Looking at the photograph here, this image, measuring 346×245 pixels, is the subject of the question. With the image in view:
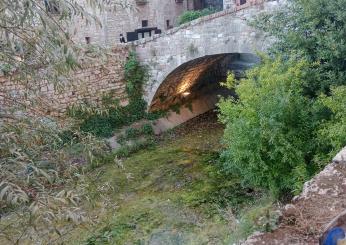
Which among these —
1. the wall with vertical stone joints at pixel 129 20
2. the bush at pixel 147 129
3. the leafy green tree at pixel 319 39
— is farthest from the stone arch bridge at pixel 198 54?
the wall with vertical stone joints at pixel 129 20

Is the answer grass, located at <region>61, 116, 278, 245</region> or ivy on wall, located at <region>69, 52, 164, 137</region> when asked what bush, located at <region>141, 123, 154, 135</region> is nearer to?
ivy on wall, located at <region>69, 52, 164, 137</region>

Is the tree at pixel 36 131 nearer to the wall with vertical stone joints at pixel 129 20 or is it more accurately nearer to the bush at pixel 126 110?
the bush at pixel 126 110

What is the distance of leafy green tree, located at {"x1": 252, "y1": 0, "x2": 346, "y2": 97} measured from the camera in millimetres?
7164

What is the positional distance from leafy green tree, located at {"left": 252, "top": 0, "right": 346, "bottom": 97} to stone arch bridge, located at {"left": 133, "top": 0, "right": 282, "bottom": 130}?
1611 mm

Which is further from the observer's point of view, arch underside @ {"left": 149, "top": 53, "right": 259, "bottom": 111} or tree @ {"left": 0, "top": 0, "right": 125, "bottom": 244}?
arch underside @ {"left": 149, "top": 53, "right": 259, "bottom": 111}

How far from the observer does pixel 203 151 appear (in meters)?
11.4

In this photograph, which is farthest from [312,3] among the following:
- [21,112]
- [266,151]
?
[21,112]

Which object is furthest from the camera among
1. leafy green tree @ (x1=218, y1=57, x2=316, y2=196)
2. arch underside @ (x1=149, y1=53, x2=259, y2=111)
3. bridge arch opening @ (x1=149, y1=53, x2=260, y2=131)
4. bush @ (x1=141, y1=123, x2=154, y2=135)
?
bridge arch opening @ (x1=149, y1=53, x2=260, y2=131)

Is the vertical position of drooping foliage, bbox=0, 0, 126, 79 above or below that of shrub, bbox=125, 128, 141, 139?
above

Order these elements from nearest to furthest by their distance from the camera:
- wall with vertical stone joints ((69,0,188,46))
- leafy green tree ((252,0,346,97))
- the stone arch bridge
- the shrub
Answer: leafy green tree ((252,0,346,97)), the stone arch bridge, the shrub, wall with vertical stone joints ((69,0,188,46))

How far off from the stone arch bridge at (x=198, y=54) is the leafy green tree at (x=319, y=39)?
5.29 ft

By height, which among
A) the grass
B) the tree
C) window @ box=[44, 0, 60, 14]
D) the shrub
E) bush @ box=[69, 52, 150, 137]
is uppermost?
window @ box=[44, 0, 60, 14]

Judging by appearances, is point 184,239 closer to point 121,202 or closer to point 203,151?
point 121,202

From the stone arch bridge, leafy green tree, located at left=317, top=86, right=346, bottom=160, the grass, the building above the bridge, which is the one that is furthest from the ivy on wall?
leafy green tree, located at left=317, top=86, right=346, bottom=160
